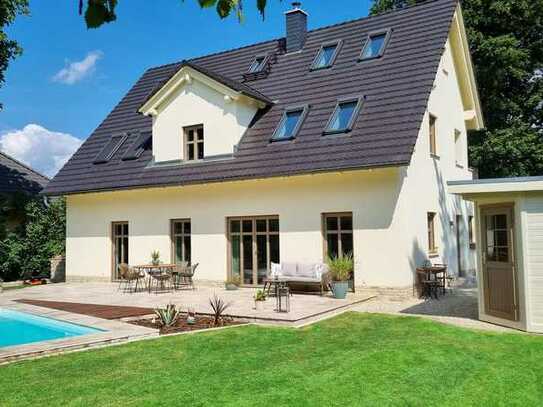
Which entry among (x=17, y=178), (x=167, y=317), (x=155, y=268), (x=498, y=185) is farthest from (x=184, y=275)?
(x=17, y=178)

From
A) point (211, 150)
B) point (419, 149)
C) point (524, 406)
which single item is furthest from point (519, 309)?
point (211, 150)

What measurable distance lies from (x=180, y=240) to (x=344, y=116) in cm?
703

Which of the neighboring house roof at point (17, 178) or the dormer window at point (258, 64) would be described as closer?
the dormer window at point (258, 64)

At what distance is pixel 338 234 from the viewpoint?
14.7 m

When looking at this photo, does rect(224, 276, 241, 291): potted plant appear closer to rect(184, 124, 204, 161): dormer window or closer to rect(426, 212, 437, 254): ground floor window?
rect(184, 124, 204, 161): dormer window

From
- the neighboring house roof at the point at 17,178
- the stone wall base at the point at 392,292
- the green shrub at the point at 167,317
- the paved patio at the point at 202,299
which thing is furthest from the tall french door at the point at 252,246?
the neighboring house roof at the point at 17,178

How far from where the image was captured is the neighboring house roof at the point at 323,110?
14.2 meters

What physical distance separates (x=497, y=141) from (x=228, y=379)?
73.8ft

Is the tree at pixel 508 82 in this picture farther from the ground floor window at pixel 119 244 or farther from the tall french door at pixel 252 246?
the ground floor window at pixel 119 244

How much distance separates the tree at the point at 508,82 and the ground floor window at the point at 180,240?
15878 millimetres

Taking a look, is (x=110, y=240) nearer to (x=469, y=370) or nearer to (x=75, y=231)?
(x=75, y=231)

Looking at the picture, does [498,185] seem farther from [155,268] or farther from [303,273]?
[155,268]

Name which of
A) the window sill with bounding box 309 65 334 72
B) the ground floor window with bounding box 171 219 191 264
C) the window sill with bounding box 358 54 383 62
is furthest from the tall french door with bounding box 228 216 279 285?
the window sill with bounding box 358 54 383 62

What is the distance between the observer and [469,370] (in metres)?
6.88
